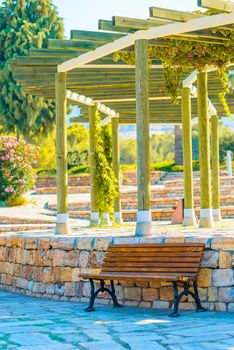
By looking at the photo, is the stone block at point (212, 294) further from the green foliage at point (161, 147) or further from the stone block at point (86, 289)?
the green foliage at point (161, 147)

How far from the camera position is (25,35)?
116 feet

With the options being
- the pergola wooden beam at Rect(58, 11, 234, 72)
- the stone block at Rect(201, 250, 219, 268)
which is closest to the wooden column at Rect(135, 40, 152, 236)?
the pergola wooden beam at Rect(58, 11, 234, 72)

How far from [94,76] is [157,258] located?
4462 millimetres

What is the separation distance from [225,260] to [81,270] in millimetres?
2302

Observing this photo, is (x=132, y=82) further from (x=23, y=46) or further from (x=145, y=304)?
(x=23, y=46)

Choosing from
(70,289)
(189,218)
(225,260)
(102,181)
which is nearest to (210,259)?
(225,260)

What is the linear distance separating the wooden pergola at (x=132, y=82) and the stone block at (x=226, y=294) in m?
1.65

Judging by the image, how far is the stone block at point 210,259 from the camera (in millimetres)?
8289

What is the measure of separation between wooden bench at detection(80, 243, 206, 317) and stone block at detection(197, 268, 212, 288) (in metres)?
0.10

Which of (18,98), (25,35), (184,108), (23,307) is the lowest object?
(23,307)

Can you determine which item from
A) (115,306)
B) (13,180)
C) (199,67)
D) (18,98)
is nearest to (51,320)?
(115,306)

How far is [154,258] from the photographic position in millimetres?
8672

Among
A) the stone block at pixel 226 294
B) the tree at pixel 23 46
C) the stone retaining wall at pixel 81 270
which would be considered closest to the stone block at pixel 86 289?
the stone retaining wall at pixel 81 270

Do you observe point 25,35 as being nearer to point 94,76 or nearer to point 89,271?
point 94,76
